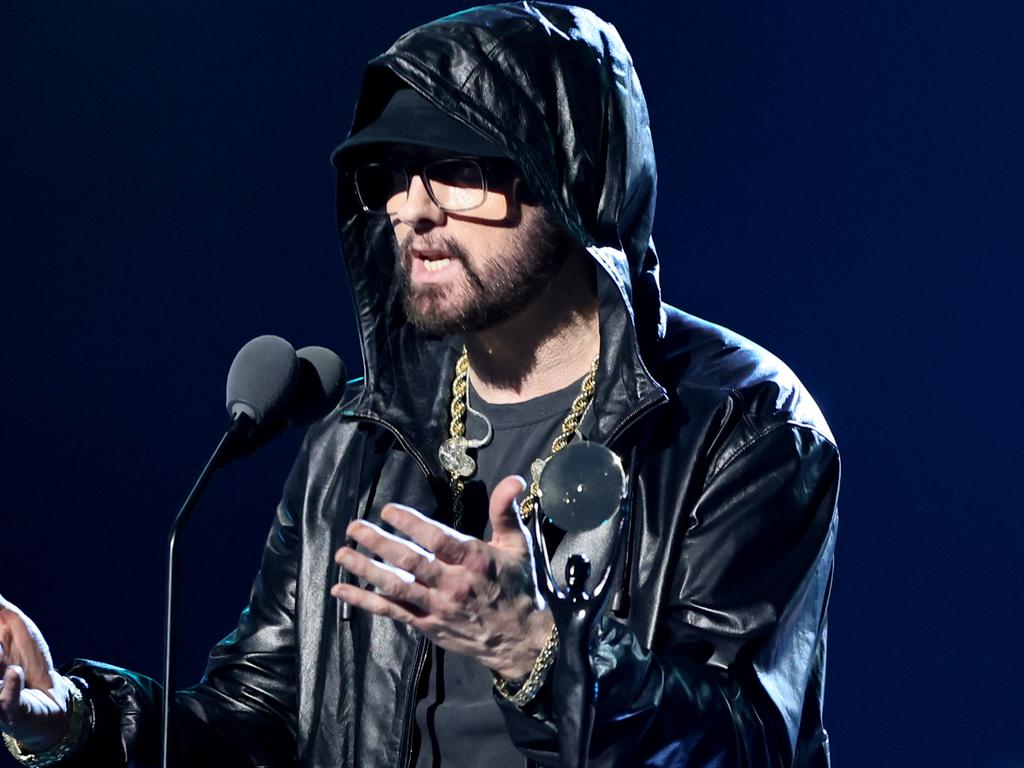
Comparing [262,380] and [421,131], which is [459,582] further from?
[421,131]

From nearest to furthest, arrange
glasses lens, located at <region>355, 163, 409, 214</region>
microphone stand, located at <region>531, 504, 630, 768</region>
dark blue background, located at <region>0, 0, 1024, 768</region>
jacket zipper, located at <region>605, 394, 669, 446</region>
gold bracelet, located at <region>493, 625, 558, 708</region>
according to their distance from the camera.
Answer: microphone stand, located at <region>531, 504, 630, 768</region>
gold bracelet, located at <region>493, 625, 558, 708</region>
jacket zipper, located at <region>605, 394, 669, 446</region>
glasses lens, located at <region>355, 163, 409, 214</region>
dark blue background, located at <region>0, 0, 1024, 768</region>

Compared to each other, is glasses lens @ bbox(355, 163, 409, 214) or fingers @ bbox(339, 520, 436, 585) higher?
glasses lens @ bbox(355, 163, 409, 214)

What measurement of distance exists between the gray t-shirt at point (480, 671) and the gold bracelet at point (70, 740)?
17.4 inches

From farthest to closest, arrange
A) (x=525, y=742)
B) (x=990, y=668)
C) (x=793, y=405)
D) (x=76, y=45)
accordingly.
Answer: (x=76, y=45), (x=990, y=668), (x=793, y=405), (x=525, y=742)

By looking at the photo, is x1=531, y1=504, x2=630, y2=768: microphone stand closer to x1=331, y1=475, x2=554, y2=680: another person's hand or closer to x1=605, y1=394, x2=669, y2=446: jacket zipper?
x1=331, y1=475, x2=554, y2=680: another person's hand

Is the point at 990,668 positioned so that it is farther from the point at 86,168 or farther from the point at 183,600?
the point at 86,168

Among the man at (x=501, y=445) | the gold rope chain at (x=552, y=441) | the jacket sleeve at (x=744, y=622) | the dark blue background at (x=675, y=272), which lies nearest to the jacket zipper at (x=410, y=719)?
the man at (x=501, y=445)

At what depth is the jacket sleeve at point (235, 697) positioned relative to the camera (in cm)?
207

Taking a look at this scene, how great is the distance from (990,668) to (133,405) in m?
1.92

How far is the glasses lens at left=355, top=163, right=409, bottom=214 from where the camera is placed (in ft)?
7.46

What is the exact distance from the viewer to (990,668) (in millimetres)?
3080

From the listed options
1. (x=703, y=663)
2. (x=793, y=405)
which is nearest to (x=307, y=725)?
(x=703, y=663)

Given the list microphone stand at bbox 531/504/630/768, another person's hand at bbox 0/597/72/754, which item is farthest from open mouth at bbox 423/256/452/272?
microphone stand at bbox 531/504/630/768

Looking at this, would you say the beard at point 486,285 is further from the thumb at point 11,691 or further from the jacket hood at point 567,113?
the thumb at point 11,691
